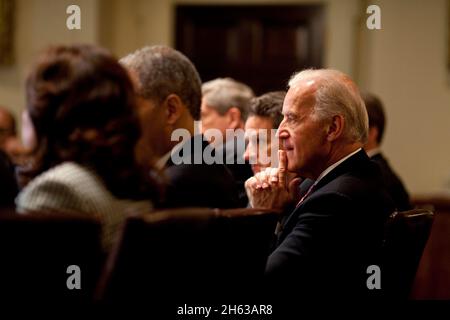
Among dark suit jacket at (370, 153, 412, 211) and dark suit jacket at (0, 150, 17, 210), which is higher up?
dark suit jacket at (0, 150, 17, 210)

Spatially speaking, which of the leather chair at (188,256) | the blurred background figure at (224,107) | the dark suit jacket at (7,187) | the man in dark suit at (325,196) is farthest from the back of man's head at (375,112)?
the leather chair at (188,256)

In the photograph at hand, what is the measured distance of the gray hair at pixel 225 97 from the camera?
342 cm

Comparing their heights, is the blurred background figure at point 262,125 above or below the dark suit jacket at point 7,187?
above

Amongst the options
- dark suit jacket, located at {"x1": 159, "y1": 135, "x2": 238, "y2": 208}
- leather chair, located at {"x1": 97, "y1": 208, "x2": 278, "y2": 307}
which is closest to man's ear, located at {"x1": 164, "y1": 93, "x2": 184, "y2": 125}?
dark suit jacket, located at {"x1": 159, "y1": 135, "x2": 238, "y2": 208}

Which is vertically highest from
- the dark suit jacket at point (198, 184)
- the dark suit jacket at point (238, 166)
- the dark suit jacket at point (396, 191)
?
the dark suit jacket at point (198, 184)

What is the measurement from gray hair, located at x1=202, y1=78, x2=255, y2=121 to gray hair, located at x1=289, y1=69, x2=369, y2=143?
1.23 metres

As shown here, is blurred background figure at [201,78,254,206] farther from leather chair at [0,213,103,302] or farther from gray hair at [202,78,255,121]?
leather chair at [0,213,103,302]

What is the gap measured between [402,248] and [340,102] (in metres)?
0.51

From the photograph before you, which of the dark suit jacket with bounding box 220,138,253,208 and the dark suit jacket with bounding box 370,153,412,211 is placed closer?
the dark suit jacket with bounding box 220,138,253,208

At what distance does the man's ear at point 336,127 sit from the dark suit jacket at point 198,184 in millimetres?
333

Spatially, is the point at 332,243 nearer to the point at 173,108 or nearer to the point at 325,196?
the point at 325,196

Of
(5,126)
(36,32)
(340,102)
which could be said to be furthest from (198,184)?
(36,32)

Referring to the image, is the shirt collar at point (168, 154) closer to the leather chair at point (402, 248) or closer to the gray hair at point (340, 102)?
the gray hair at point (340, 102)

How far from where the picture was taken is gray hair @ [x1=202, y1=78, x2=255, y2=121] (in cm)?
342
